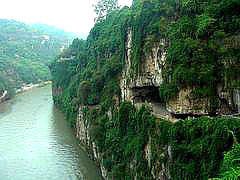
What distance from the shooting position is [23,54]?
284 feet

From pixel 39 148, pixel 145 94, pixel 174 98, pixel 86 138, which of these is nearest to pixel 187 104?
pixel 174 98

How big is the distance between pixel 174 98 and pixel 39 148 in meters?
17.4

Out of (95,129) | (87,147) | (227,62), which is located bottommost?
(87,147)

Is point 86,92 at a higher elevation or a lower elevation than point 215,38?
lower

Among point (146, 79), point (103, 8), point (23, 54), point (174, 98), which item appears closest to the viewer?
point (174, 98)

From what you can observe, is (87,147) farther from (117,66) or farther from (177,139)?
(177,139)

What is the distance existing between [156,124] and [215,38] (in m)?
5.11

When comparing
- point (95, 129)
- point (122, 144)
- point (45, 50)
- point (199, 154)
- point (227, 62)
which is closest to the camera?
point (199, 154)

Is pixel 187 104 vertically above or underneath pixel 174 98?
underneath

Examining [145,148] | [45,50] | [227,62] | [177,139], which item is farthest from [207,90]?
[45,50]

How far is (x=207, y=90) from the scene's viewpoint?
1798 centimetres

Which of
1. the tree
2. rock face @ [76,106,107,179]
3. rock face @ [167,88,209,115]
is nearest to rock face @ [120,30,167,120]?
rock face @ [167,88,209,115]

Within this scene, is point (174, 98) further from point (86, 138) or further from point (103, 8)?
point (103, 8)

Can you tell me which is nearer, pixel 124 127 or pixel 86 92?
pixel 124 127
